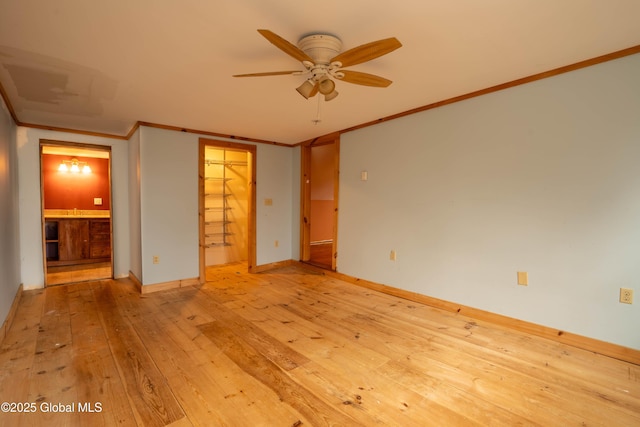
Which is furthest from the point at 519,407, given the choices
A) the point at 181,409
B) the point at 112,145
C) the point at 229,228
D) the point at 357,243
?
the point at 112,145

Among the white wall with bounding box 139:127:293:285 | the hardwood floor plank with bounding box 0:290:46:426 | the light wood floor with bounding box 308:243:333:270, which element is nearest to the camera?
the hardwood floor plank with bounding box 0:290:46:426

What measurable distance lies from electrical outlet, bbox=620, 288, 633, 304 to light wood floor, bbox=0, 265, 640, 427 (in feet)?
1.50

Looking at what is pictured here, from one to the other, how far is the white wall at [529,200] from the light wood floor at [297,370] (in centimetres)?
37

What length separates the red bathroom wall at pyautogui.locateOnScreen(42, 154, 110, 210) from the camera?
536 centimetres

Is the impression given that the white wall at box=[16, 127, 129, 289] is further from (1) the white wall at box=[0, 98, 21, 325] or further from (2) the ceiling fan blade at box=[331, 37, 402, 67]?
(2) the ceiling fan blade at box=[331, 37, 402, 67]

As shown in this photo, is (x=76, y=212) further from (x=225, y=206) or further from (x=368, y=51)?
(x=368, y=51)

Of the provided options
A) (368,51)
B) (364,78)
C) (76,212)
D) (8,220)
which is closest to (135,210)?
(8,220)

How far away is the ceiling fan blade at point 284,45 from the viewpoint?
1.50 meters

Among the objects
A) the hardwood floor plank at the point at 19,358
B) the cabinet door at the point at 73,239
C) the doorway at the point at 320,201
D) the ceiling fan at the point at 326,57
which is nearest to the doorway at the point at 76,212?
the cabinet door at the point at 73,239

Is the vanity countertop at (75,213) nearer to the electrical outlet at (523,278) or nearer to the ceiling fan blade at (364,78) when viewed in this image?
the ceiling fan blade at (364,78)

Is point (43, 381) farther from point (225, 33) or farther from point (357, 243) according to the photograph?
point (357, 243)

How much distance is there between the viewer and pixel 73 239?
5230mm

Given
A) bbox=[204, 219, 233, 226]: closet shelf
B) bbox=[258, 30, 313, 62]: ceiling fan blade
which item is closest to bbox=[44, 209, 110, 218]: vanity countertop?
bbox=[204, 219, 233, 226]: closet shelf

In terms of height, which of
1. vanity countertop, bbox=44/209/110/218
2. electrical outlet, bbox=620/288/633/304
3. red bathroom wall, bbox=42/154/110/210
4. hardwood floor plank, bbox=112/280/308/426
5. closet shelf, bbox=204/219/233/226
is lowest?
hardwood floor plank, bbox=112/280/308/426
